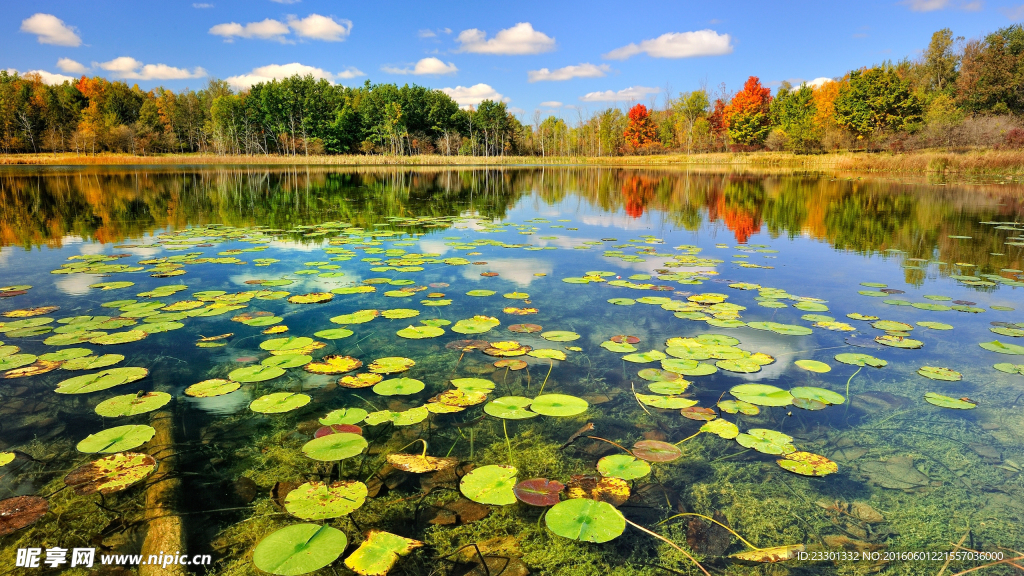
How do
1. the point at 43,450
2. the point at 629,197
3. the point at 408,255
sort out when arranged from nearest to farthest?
the point at 43,450 < the point at 408,255 < the point at 629,197

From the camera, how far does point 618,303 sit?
5117 mm

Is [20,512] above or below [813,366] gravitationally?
below

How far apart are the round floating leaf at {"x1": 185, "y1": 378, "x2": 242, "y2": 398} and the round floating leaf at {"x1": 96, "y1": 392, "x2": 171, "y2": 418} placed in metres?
0.13

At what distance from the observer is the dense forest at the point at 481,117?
36812 millimetres

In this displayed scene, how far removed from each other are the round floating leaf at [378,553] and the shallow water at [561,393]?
0.05 meters

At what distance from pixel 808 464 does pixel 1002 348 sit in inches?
117

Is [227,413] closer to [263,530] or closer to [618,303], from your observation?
[263,530]

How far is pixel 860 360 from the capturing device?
3.70 meters

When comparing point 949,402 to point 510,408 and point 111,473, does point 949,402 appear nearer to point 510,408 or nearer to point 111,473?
point 510,408

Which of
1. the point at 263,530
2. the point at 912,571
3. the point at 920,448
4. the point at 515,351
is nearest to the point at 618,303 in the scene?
the point at 515,351

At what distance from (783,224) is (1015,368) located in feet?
28.2

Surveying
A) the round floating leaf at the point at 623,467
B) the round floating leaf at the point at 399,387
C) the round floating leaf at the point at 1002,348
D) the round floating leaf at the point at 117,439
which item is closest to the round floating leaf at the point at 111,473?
the round floating leaf at the point at 117,439

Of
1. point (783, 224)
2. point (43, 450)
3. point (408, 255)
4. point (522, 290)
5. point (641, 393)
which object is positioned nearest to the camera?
point (43, 450)

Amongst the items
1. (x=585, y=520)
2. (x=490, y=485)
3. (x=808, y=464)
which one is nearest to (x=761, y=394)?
(x=808, y=464)
